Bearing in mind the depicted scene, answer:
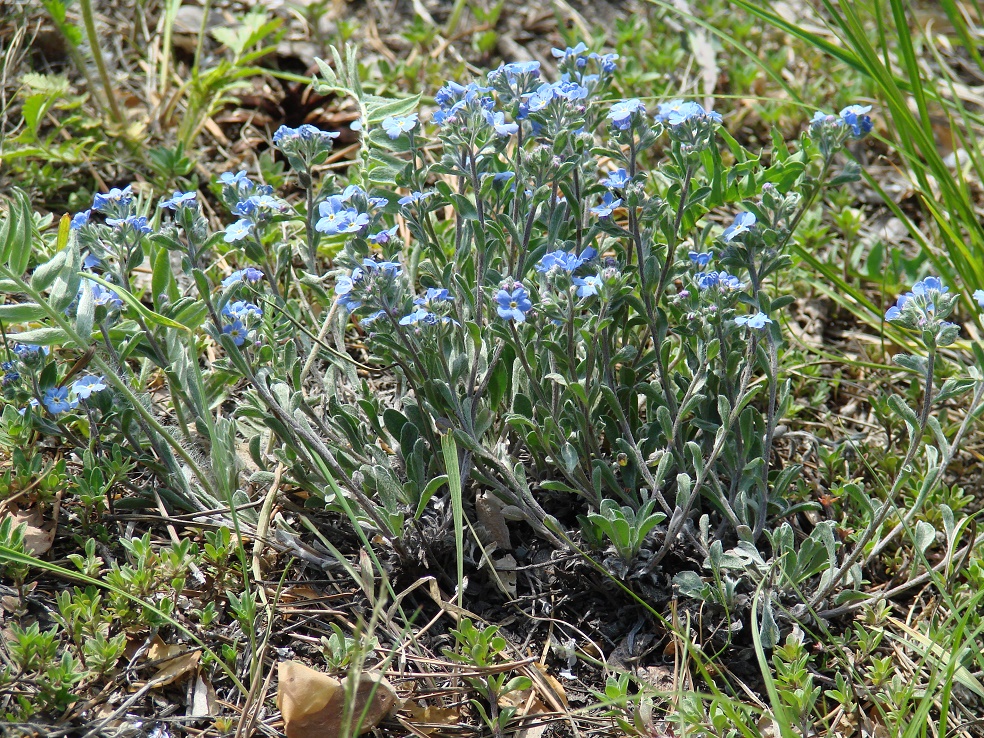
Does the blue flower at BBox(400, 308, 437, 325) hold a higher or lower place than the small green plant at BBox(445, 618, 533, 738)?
higher

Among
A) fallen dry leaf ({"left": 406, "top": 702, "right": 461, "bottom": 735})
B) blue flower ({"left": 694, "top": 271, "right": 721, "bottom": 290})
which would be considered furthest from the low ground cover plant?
fallen dry leaf ({"left": 406, "top": 702, "right": 461, "bottom": 735})

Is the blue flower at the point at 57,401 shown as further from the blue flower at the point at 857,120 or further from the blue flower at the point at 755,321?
the blue flower at the point at 857,120

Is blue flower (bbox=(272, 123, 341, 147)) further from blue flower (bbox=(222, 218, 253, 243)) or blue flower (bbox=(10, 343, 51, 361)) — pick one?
blue flower (bbox=(10, 343, 51, 361))

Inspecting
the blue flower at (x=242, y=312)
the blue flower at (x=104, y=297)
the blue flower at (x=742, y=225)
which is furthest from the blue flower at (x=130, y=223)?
the blue flower at (x=742, y=225)

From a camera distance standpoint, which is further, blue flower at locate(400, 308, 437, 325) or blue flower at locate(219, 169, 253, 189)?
blue flower at locate(219, 169, 253, 189)

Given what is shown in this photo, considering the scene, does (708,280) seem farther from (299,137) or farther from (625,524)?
(299,137)

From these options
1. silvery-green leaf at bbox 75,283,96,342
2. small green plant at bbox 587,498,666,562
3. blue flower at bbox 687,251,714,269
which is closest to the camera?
silvery-green leaf at bbox 75,283,96,342

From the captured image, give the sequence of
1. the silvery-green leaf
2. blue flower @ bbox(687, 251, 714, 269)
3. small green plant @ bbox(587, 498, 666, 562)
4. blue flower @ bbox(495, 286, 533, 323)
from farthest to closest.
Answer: blue flower @ bbox(687, 251, 714, 269), small green plant @ bbox(587, 498, 666, 562), the silvery-green leaf, blue flower @ bbox(495, 286, 533, 323)

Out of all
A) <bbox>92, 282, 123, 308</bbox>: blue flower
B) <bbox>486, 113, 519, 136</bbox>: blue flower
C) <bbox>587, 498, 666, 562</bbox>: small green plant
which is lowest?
<bbox>587, 498, 666, 562</bbox>: small green plant
